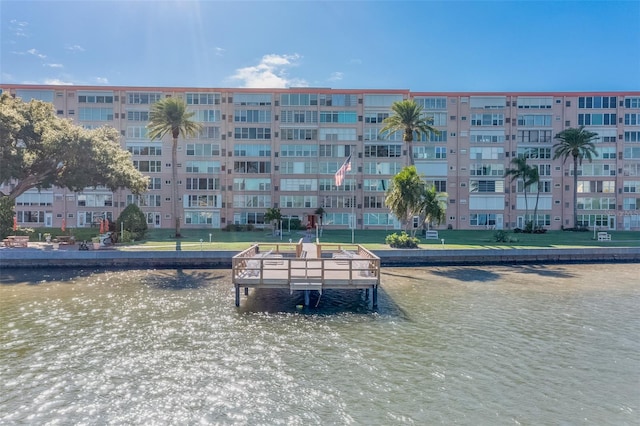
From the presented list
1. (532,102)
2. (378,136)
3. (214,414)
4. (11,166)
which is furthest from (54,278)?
(532,102)

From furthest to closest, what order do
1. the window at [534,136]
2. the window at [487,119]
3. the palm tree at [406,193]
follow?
the window at [534,136], the window at [487,119], the palm tree at [406,193]

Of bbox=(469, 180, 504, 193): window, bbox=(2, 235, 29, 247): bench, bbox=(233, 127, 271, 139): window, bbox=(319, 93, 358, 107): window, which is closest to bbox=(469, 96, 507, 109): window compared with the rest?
bbox=(469, 180, 504, 193): window

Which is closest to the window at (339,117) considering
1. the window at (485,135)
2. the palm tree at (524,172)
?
the window at (485,135)

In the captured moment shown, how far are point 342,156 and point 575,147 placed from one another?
1477 inches

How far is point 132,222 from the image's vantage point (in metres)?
42.5

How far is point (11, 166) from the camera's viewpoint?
3578cm

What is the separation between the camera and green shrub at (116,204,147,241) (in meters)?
41.9

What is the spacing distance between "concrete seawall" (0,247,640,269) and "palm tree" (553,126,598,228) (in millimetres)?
33276

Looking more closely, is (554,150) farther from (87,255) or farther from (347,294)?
(87,255)

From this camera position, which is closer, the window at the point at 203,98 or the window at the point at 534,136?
the window at the point at 203,98

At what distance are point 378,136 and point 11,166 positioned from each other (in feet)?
167

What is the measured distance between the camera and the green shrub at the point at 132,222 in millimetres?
41875

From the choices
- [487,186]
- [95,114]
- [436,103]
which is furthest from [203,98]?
[487,186]

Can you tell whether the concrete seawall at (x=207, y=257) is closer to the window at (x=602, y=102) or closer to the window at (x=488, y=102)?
the window at (x=488, y=102)
